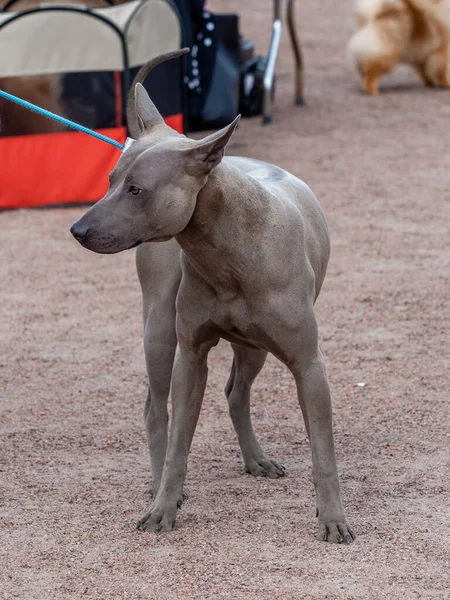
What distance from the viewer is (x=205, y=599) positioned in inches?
128

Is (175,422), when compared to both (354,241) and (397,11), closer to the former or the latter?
(354,241)

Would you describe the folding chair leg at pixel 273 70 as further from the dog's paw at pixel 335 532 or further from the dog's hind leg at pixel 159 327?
the dog's paw at pixel 335 532

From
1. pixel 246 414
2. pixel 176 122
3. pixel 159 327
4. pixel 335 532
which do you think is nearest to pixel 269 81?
pixel 176 122

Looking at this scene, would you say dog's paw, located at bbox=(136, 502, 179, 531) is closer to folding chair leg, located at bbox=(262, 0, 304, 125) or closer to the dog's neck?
the dog's neck

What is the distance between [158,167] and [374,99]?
34.2 ft

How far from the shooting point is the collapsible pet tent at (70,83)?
8336 millimetres

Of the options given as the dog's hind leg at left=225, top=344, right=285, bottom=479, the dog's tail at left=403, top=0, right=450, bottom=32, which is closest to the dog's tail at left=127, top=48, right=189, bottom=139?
the dog's hind leg at left=225, top=344, right=285, bottom=479

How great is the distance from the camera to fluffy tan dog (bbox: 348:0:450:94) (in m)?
12.9

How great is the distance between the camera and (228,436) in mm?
4715

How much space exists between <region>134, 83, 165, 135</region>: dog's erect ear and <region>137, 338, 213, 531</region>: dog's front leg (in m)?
0.80

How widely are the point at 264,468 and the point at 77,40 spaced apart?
Result: 5.19 meters

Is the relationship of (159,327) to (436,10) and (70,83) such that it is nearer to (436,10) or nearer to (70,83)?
(70,83)

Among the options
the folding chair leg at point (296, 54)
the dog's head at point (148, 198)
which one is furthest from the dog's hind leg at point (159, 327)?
the folding chair leg at point (296, 54)

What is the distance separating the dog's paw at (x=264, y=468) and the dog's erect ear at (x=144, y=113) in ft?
5.02
